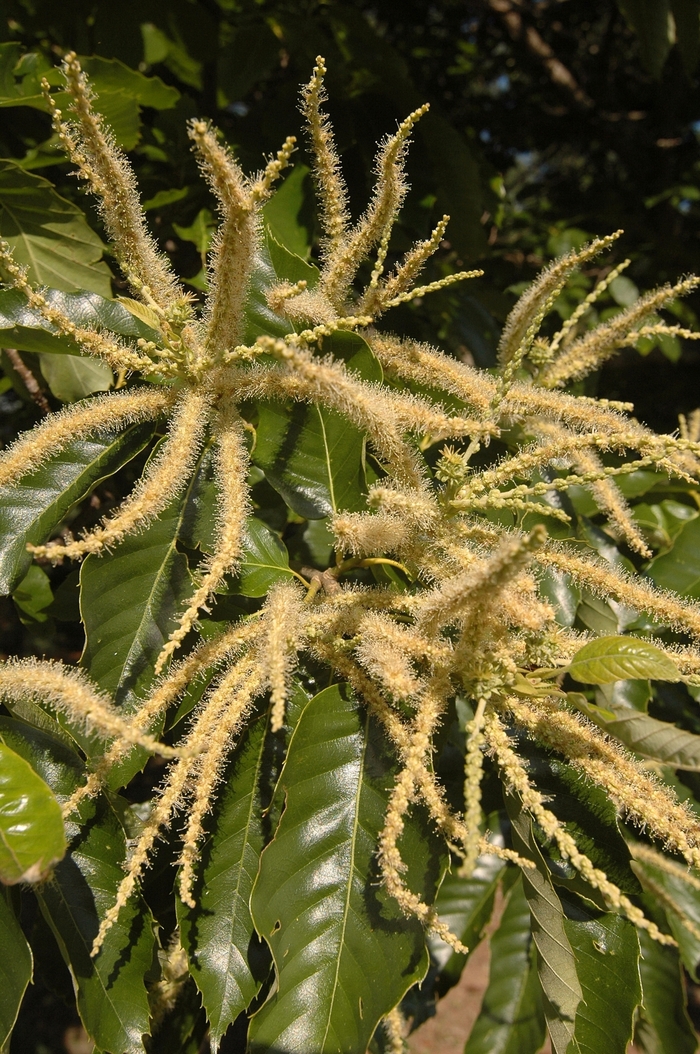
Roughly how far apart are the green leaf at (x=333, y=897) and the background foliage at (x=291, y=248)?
0.11 ft

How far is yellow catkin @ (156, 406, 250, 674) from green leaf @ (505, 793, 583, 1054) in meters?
0.71

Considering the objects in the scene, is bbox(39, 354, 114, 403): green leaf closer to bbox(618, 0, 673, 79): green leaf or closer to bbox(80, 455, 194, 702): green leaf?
bbox(80, 455, 194, 702): green leaf

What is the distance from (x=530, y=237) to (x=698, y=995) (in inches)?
208

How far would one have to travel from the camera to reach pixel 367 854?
139 cm

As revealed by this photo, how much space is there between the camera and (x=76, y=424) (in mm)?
1403

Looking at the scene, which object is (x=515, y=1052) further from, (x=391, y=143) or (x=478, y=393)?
(x=391, y=143)

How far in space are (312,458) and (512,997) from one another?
6.48 feet

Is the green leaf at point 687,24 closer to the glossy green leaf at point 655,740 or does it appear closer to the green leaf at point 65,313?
the green leaf at point 65,313

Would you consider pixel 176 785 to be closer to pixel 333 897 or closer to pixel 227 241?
pixel 333 897

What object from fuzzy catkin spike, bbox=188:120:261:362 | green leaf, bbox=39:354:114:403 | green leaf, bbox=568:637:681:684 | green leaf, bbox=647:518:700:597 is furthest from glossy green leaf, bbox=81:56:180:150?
green leaf, bbox=647:518:700:597

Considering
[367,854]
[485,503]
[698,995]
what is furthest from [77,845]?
[698,995]

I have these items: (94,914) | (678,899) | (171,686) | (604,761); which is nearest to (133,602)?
(171,686)

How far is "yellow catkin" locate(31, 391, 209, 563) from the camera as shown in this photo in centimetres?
122

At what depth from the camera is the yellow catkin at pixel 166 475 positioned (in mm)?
1224
